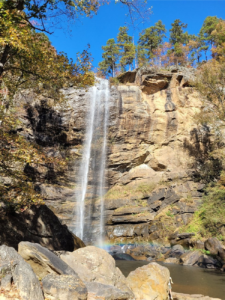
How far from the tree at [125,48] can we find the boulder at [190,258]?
3294cm

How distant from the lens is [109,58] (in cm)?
4272

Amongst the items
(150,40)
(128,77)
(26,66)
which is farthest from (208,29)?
(26,66)

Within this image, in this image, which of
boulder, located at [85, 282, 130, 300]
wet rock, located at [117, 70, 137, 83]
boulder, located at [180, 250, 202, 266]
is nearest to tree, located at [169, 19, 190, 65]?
wet rock, located at [117, 70, 137, 83]

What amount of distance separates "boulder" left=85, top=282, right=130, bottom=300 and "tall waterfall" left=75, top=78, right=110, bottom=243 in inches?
544

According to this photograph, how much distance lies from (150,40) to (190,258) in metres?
37.2

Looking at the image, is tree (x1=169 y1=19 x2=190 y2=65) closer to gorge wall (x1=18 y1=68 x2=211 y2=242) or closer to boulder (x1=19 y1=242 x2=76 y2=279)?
gorge wall (x1=18 y1=68 x2=211 y2=242)

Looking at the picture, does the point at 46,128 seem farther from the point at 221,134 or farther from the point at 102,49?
the point at 102,49

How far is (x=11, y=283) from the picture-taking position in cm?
390

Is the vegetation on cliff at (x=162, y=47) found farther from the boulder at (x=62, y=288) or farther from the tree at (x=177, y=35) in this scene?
the boulder at (x=62, y=288)

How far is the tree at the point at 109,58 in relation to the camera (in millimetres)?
42000

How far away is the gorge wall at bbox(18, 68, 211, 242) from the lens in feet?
68.0

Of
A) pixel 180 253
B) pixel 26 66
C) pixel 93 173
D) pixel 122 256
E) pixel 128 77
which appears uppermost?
pixel 128 77

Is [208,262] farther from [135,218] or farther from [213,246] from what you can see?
[135,218]

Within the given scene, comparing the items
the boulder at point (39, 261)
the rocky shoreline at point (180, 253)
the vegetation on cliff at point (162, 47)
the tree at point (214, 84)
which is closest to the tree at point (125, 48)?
the vegetation on cliff at point (162, 47)
